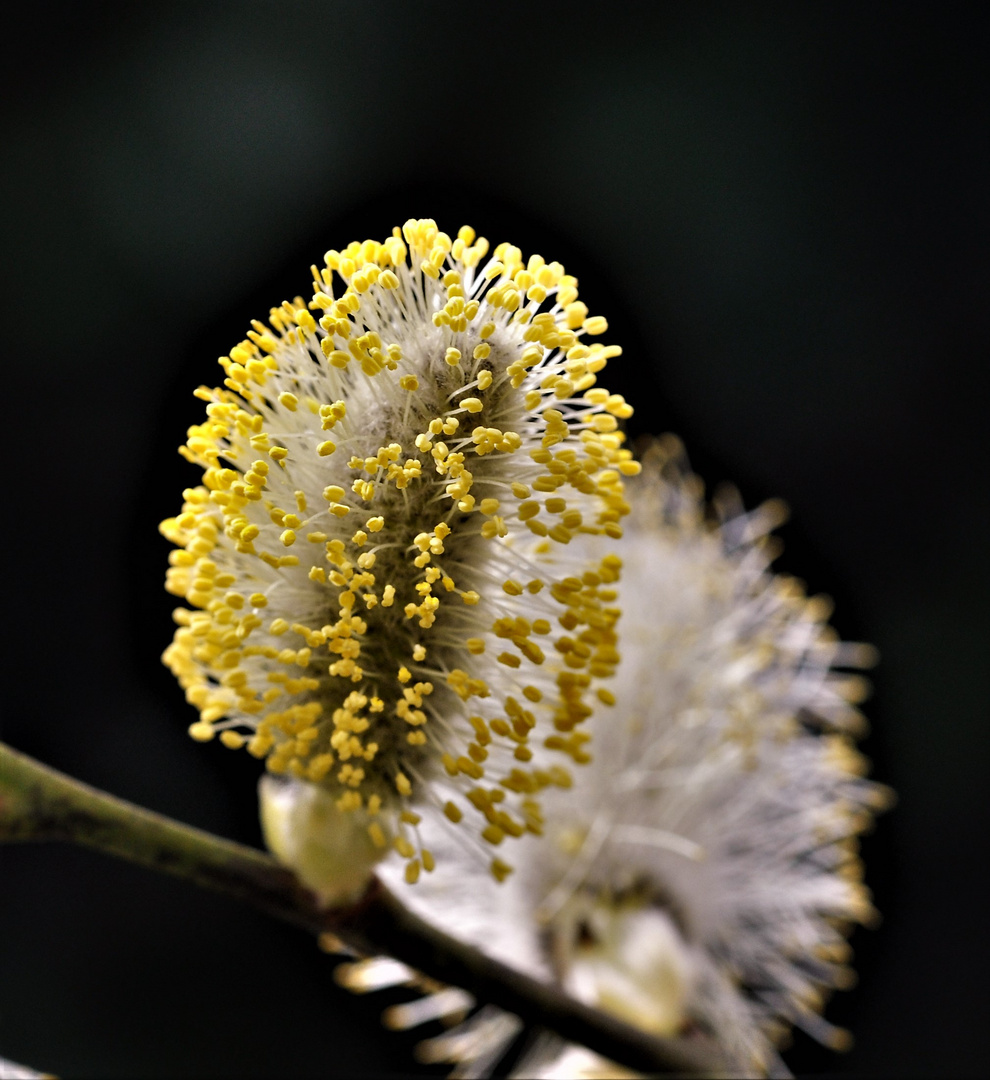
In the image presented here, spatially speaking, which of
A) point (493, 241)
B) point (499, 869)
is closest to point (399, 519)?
point (499, 869)

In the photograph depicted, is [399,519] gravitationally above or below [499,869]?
above

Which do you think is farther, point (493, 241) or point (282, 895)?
point (493, 241)

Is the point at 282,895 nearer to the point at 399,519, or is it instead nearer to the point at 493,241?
the point at 399,519

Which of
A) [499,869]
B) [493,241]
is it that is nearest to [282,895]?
[499,869]

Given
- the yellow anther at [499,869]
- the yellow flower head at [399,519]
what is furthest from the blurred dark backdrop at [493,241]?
the yellow anther at [499,869]

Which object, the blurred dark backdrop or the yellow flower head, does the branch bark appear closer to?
the yellow flower head

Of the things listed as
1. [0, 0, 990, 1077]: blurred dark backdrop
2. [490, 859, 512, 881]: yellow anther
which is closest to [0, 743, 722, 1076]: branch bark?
[490, 859, 512, 881]: yellow anther
